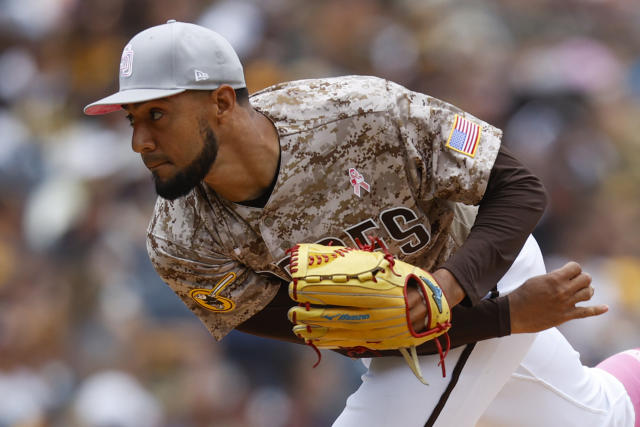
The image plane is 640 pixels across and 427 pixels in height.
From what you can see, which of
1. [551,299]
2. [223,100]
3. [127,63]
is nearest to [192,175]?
[223,100]

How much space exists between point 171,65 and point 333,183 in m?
0.50

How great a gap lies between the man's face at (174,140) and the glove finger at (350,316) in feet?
1.33

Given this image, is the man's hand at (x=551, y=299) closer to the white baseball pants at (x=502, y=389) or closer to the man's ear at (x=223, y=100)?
the white baseball pants at (x=502, y=389)

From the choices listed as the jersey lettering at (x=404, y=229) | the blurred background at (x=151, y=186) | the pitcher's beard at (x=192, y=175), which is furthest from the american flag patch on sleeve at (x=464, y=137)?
the blurred background at (x=151, y=186)

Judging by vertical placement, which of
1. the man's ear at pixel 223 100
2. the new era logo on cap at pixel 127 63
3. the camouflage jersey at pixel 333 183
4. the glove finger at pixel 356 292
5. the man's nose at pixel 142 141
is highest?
the new era logo on cap at pixel 127 63

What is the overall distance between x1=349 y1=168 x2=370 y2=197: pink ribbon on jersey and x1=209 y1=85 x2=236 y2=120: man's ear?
341 millimetres

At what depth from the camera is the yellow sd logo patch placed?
7.77ft

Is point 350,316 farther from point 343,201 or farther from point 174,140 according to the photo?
point 174,140

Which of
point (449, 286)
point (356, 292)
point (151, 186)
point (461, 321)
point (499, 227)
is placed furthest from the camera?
point (151, 186)

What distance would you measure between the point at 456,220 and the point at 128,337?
8.53 feet

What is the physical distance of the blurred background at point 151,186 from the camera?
14.8 feet

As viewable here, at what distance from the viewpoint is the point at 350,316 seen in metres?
2.05

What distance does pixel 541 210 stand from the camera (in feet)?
7.52

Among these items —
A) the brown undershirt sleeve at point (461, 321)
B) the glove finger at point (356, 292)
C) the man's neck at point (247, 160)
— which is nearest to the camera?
the glove finger at point (356, 292)
